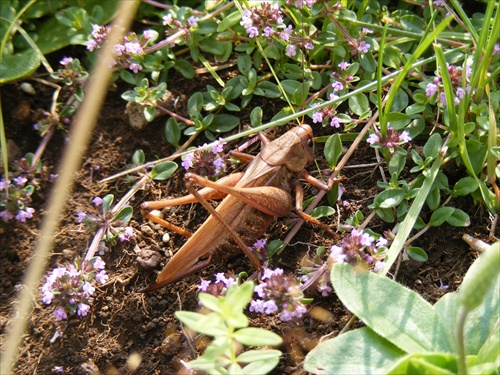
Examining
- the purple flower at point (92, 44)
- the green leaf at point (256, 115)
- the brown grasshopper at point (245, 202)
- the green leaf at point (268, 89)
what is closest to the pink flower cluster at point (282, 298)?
the brown grasshopper at point (245, 202)

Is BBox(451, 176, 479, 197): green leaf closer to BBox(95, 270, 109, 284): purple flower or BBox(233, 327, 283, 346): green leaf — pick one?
BBox(233, 327, 283, 346): green leaf

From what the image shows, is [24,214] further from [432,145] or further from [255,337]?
[432,145]

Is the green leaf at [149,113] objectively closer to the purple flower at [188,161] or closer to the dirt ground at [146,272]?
the dirt ground at [146,272]

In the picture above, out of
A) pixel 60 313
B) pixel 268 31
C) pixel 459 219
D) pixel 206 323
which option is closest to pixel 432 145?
pixel 459 219

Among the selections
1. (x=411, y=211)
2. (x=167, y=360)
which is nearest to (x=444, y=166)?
(x=411, y=211)

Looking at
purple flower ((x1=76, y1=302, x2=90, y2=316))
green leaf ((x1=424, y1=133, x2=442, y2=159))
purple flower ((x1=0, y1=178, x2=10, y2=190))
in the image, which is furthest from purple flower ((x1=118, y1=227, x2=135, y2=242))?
green leaf ((x1=424, y1=133, x2=442, y2=159))

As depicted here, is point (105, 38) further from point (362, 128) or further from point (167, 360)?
point (167, 360)
